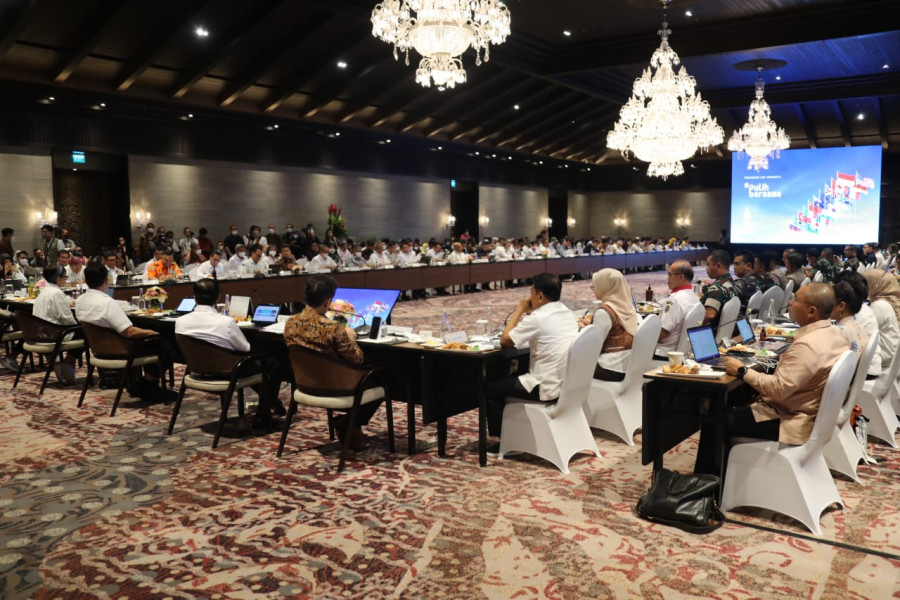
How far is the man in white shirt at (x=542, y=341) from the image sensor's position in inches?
162

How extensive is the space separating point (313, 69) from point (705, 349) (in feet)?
38.2

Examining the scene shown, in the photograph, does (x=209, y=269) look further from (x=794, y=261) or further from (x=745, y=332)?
(x=745, y=332)

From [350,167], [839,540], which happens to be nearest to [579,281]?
[350,167]

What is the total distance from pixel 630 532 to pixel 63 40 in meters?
11.9

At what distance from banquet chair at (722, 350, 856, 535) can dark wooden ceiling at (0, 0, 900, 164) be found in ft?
25.3

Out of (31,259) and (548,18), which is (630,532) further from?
(31,259)

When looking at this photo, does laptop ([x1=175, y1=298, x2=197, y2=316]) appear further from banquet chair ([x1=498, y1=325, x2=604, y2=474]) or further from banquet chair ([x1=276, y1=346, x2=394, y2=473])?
banquet chair ([x1=498, y1=325, x2=604, y2=474])

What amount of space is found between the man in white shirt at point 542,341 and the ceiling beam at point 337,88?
36.1 feet

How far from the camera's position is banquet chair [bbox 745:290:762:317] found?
644cm

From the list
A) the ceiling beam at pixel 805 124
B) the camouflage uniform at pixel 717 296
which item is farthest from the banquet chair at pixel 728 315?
the ceiling beam at pixel 805 124

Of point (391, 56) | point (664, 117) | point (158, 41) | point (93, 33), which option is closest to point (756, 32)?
point (664, 117)

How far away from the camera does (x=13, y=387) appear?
255 inches

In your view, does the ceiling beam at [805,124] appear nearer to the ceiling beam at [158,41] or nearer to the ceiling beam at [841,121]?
the ceiling beam at [841,121]

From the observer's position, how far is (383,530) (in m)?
3.38
